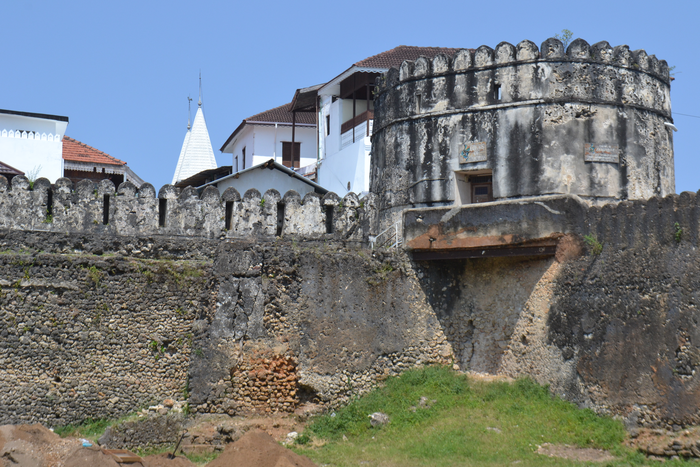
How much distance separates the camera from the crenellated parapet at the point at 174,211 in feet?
56.2

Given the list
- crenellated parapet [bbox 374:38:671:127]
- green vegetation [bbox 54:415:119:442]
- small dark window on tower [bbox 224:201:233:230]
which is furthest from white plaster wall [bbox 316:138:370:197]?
green vegetation [bbox 54:415:119:442]

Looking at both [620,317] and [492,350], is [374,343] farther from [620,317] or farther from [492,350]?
[620,317]

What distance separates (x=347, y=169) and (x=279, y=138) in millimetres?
8257

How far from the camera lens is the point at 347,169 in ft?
92.3

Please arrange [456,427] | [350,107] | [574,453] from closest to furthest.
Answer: [574,453]
[456,427]
[350,107]

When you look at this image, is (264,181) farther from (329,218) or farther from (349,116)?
(329,218)

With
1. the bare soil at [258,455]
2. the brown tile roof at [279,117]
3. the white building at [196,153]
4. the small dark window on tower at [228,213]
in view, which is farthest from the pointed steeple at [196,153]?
the bare soil at [258,455]

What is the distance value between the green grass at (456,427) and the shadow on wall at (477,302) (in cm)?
68

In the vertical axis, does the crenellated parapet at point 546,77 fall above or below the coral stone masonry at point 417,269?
above

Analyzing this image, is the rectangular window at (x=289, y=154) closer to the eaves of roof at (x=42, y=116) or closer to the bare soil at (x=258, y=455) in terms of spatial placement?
the eaves of roof at (x=42, y=116)

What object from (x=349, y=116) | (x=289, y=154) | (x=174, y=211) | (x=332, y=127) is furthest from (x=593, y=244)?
(x=289, y=154)

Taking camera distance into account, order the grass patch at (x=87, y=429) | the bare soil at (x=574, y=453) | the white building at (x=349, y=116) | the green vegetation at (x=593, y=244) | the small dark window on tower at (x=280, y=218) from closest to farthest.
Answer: the bare soil at (x=574, y=453) < the grass patch at (x=87, y=429) < the green vegetation at (x=593, y=244) < the small dark window on tower at (x=280, y=218) < the white building at (x=349, y=116)

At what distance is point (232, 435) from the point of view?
15.4 m

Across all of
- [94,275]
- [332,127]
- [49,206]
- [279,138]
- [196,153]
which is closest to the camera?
[94,275]
